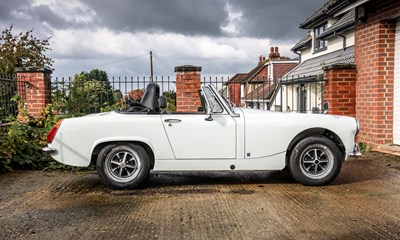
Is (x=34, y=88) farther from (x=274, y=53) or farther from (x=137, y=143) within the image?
(x=274, y=53)

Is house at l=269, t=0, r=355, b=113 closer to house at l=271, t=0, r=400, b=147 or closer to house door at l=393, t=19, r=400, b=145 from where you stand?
house at l=271, t=0, r=400, b=147

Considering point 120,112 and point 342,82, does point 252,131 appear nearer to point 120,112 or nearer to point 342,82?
point 120,112

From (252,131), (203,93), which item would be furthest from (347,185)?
(203,93)

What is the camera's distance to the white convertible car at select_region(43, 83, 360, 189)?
518cm

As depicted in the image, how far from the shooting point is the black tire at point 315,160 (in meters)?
5.22

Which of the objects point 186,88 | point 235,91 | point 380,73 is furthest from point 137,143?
point 235,91

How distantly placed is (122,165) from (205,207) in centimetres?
136

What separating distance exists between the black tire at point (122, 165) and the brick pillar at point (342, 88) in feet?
18.6

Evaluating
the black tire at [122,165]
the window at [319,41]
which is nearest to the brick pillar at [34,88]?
the black tire at [122,165]

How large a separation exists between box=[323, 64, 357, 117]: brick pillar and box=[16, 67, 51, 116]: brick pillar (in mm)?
6582

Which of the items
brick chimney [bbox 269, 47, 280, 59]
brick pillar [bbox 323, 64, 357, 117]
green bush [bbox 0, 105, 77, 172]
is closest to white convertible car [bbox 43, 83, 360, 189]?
green bush [bbox 0, 105, 77, 172]

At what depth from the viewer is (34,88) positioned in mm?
9227

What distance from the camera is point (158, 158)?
17.2 ft

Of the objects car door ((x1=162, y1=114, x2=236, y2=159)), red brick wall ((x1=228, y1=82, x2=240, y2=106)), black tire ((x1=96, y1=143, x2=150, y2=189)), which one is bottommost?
black tire ((x1=96, y1=143, x2=150, y2=189))
